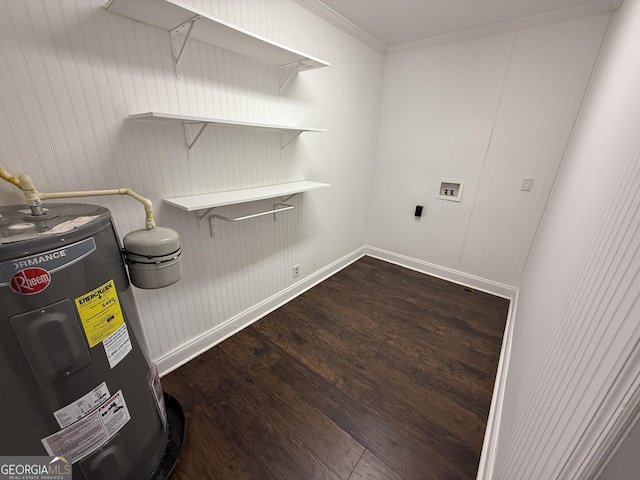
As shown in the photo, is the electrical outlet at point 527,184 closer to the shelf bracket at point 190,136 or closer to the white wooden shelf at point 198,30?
the white wooden shelf at point 198,30

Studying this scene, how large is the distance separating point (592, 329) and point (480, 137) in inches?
99.7

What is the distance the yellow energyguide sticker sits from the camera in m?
0.83

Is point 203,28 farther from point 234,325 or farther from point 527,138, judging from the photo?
point 527,138

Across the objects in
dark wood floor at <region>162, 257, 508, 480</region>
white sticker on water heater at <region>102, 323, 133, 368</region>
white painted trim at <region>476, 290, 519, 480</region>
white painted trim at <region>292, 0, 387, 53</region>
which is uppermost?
white painted trim at <region>292, 0, 387, 53</region>

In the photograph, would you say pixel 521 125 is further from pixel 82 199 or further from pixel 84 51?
pixel 82 199

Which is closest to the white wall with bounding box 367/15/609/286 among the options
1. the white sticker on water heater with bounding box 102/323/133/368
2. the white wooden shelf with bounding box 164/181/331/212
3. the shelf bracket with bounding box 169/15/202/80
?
the white wooden shelf with bounding box 164/181/331/212

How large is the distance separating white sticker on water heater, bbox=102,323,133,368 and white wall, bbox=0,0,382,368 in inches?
23.3

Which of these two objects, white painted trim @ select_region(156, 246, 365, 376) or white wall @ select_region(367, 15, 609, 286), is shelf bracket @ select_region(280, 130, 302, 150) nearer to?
white painted trim @ select_region(156, 246, 365, 376)

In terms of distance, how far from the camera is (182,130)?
147cm

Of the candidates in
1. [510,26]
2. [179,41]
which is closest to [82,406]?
[179,41]

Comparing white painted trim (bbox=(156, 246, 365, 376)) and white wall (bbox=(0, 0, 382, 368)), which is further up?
white wall (bbox=(0, 0, 382, 368))

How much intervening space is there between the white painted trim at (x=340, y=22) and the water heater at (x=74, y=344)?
2.04 m

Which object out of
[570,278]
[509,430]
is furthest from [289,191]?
[509,430]

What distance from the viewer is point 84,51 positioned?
1104 mm
